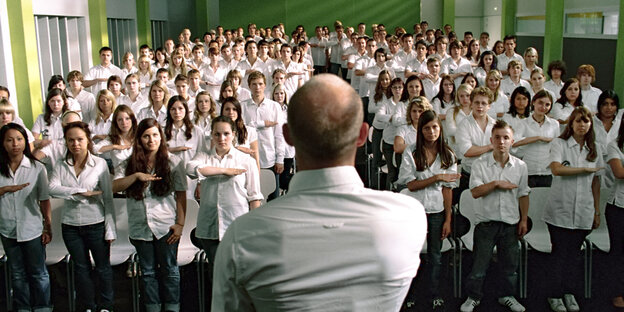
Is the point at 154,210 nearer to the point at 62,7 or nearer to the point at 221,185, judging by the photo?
the point at 221,185

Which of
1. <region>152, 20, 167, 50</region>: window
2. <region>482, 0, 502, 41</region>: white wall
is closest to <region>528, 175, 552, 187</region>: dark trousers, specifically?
<region>482, 0, 502, 41</region>: white wall

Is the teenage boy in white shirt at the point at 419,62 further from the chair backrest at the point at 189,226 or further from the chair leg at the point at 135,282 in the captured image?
the chair leg at the point at 135,282

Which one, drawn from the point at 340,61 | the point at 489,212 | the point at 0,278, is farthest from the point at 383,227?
the point at 340,61

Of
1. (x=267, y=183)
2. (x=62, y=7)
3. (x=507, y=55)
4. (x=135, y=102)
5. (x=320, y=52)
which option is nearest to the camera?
(x=267, y=183)

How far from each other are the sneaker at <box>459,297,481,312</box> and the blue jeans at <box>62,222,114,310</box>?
116 inches

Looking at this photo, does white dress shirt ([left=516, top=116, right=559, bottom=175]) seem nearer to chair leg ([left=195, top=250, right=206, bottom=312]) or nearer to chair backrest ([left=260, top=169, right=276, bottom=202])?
chair backrest ([left=260, top=169, right=276, bottom=202])

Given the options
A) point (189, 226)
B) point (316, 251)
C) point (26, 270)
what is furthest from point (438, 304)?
point (316, 251)

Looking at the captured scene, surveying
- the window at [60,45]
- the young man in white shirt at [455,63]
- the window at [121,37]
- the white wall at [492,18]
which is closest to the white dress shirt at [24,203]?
the window at [60,45]

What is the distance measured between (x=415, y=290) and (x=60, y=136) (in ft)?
14.2

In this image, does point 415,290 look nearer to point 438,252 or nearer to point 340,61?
point 438,252

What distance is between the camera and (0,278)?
6.24 m

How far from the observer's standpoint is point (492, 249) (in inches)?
208

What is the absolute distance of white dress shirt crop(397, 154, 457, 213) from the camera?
5344 mm

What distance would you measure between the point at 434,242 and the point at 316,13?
1664cm
